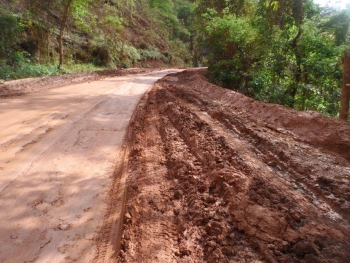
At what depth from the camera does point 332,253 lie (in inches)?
72.1

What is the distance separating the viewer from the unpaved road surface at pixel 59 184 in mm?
2080

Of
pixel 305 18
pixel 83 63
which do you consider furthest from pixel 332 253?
pixel 83 63

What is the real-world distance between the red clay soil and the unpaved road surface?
0.81 feet

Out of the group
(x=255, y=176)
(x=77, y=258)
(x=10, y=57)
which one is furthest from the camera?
(x=10, y=57)

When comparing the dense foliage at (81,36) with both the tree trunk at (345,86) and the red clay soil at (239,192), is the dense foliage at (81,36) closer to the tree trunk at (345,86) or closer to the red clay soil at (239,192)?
the red clay soil at (239,192)

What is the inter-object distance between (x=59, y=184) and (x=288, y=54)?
9.20 m

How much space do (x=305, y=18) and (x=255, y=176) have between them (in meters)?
8.57

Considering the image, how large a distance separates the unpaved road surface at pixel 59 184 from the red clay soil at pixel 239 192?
0.81 feet

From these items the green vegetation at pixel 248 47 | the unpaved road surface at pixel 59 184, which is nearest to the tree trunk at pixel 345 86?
the green vegetation at pixel 248 47

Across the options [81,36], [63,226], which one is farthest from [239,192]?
[81,36]

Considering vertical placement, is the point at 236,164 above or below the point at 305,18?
Result: below

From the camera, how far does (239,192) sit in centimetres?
259

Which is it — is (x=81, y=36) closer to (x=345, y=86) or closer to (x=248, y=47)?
(x=248, y=47)

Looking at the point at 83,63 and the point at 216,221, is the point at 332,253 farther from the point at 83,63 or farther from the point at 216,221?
the point at 83,63
